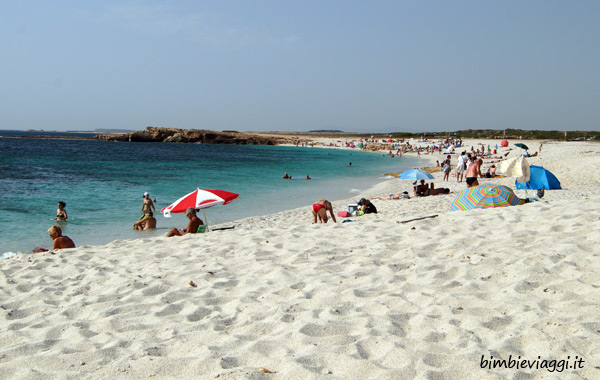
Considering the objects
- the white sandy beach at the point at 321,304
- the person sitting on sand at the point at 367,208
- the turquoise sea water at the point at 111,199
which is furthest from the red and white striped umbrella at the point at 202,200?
the person sitting on sand at the point at 367,208

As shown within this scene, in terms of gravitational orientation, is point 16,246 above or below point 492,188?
below

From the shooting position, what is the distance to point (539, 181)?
12.9m

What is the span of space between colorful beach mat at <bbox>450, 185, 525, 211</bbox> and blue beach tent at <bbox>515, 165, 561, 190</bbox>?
4437 mm

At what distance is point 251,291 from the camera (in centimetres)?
453

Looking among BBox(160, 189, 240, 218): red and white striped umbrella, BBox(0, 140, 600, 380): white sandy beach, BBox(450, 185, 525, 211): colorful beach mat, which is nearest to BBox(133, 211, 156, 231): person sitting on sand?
BBox(160, 189, 240, 218): red and white striped umbrella

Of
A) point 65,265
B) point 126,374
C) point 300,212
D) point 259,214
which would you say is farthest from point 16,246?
point 126,374

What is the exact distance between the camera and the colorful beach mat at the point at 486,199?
8.56 m

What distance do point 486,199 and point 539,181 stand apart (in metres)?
5.58

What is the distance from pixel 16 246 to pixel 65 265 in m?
5.90

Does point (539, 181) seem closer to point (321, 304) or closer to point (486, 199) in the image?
point (486, 199)

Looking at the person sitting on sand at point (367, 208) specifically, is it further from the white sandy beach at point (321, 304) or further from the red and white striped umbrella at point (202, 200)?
the white sandy beach at point (321, 304)

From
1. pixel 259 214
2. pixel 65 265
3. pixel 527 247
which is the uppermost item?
pixel 527 247

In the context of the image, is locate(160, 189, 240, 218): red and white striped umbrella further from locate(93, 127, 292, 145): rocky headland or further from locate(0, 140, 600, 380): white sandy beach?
locate(93, 127, 292, 145): rocky headland

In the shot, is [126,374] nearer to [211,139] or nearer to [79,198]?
[79,198]
